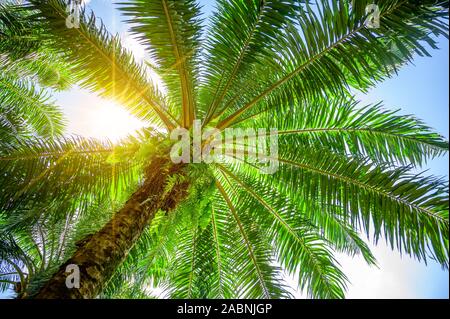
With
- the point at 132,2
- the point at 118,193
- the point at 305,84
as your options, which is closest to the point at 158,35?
the point at 132,2

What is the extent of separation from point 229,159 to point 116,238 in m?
2.94

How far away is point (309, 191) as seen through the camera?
171 inches

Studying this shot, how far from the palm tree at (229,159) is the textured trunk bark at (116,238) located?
2 centimetres

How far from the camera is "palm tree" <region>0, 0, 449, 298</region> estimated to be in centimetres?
350

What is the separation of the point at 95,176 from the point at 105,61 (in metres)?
1.57

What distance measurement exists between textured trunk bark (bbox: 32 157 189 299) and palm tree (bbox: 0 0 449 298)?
19mm

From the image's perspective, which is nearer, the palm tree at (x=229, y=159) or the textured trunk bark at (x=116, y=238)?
the textured trunk bark at (x=116, y=238)

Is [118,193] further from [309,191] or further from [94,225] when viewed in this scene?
[309,191]

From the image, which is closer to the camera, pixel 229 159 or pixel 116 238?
pixel 116 238

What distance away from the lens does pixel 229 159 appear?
5574 mm

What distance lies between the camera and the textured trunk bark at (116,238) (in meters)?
2.35

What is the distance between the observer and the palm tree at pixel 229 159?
350cm
